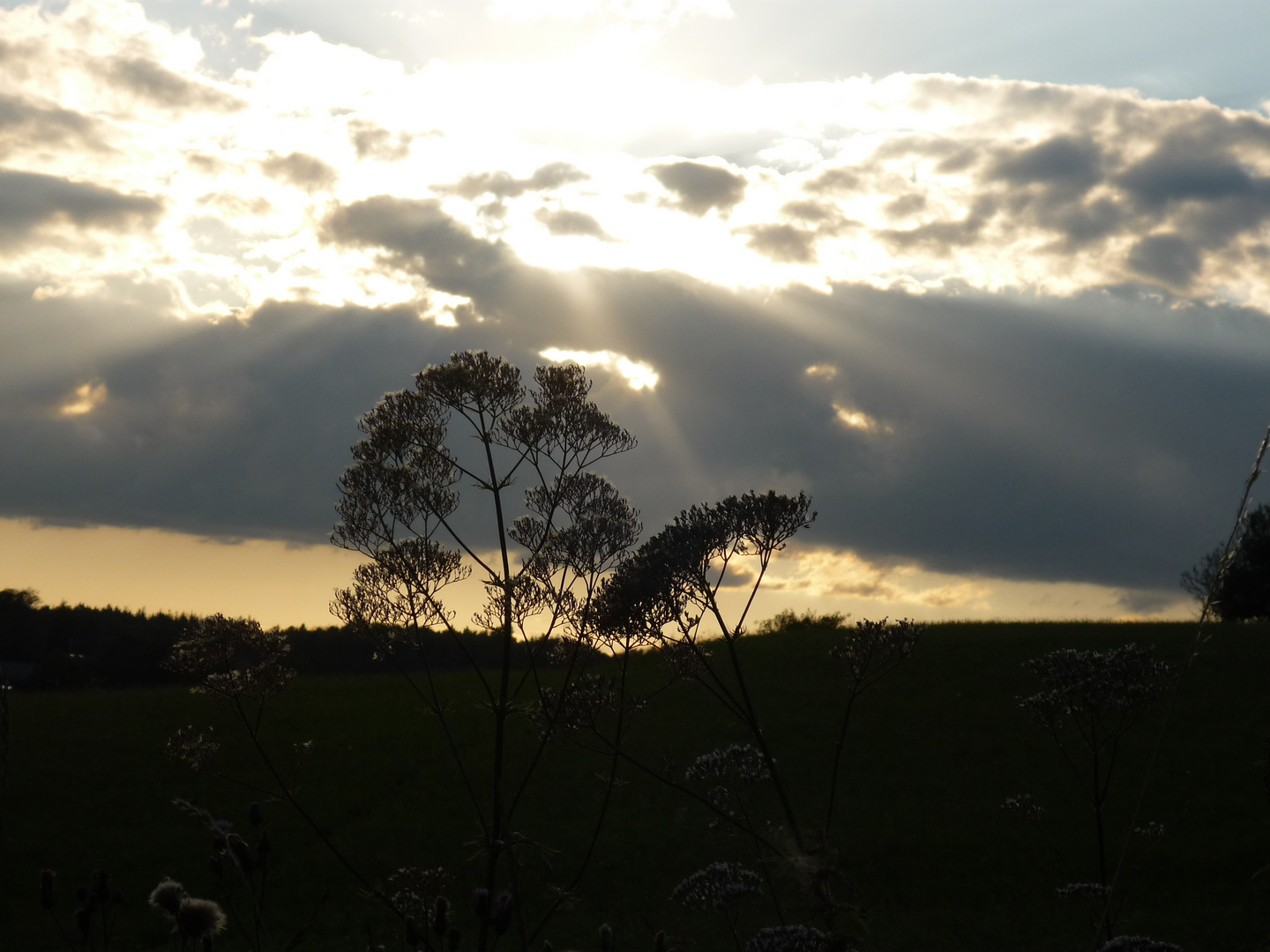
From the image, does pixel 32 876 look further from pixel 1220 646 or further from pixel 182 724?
pixel 1220 646

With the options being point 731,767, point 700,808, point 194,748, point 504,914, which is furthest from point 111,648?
point 504,914

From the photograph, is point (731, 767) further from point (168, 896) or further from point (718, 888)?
point (168, 896)

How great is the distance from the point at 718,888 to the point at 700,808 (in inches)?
864

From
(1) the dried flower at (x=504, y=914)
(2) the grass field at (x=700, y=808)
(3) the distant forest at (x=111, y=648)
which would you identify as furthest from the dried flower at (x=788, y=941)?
(3) the distant forest at (x=111, y=648)

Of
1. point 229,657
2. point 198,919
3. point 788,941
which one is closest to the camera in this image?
point 198,919

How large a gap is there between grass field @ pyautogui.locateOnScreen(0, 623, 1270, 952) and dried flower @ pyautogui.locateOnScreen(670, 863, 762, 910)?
8.99m

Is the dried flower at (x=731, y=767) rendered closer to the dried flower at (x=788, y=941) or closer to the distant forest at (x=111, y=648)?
the dried flower at (x=788, y=941)

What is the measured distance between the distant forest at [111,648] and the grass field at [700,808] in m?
10.2

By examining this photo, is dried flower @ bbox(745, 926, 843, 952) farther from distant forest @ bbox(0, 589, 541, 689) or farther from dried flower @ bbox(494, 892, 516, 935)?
distant forest @ bbox(0, 589, 541, 689)

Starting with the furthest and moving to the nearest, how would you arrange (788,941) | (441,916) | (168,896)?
1. (788,941)
2. (441,916)
3. (168,896)

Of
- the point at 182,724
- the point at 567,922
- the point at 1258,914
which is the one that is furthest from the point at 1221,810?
the point at 182,724

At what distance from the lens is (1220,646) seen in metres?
42.5

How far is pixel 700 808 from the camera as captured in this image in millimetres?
27734

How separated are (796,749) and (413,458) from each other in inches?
1081
